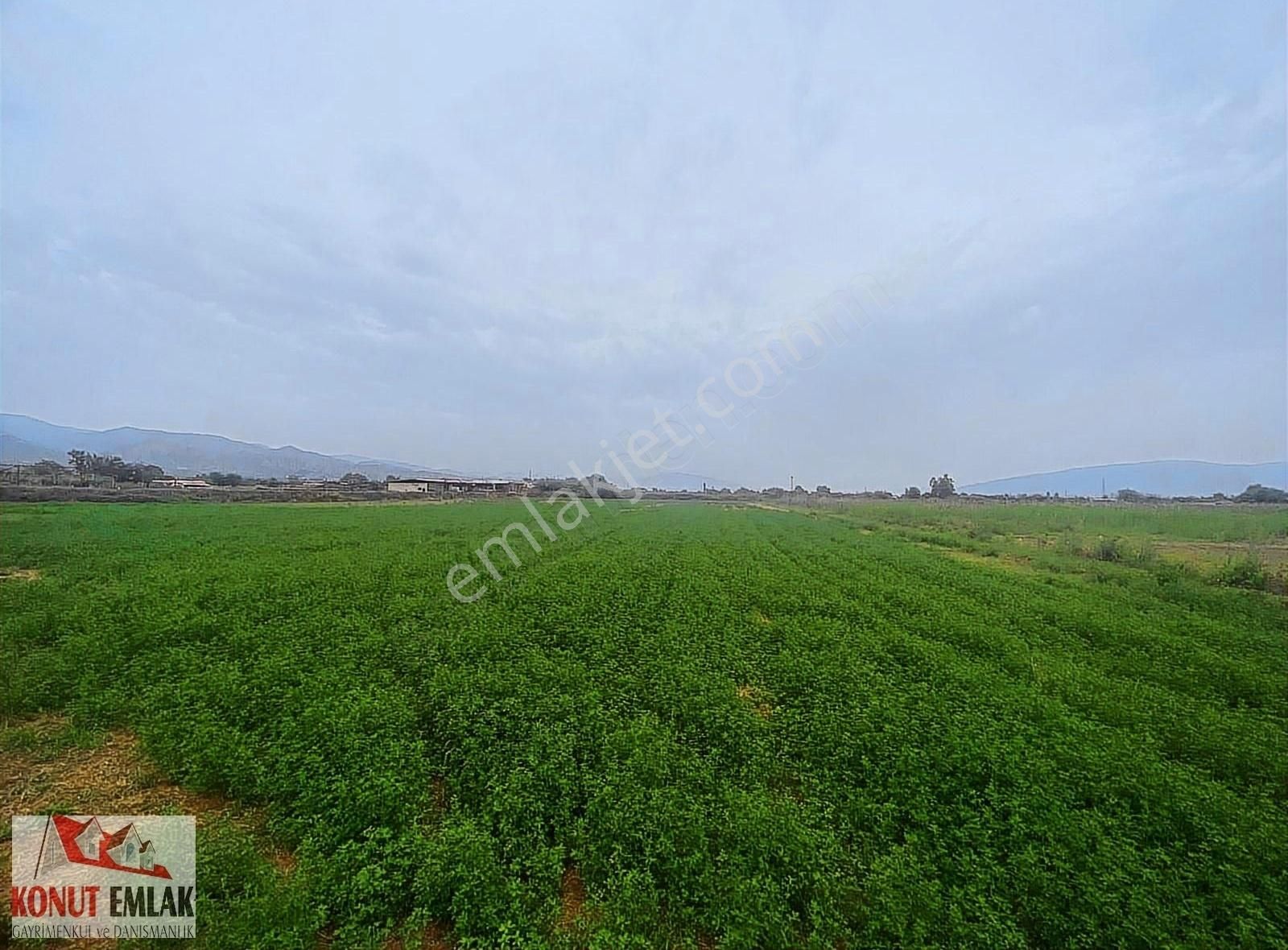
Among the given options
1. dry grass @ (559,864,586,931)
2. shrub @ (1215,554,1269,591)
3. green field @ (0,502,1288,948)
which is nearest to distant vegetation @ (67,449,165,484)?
green field @ (0,502,1288,948)

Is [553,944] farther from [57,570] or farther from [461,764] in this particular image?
[57,570]

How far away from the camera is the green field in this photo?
4.14 meters

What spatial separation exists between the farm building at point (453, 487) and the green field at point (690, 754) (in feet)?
224

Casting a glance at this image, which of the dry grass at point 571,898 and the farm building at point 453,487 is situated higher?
the farm building at point 453,487

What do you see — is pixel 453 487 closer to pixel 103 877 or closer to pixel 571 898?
pixel 103 877

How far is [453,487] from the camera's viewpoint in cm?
8675

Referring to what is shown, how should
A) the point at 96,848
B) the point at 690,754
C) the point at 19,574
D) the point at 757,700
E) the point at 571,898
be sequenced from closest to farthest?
the point at 571,898 → the point at 96,848 → the point at 690,754 → the point at 757,700 → the point at 19,574

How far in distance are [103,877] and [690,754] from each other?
5.15 m

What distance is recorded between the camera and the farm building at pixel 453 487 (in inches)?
3123

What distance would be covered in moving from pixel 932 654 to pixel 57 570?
805 inches

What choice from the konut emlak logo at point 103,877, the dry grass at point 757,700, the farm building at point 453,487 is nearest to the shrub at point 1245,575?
the dry grass at point 757,700

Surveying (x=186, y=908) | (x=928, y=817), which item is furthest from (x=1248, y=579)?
(x=186, y=908)

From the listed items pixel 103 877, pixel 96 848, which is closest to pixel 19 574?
pixel 96 848

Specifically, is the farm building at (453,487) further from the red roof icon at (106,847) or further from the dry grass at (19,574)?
the red roof icon at (106,847)
